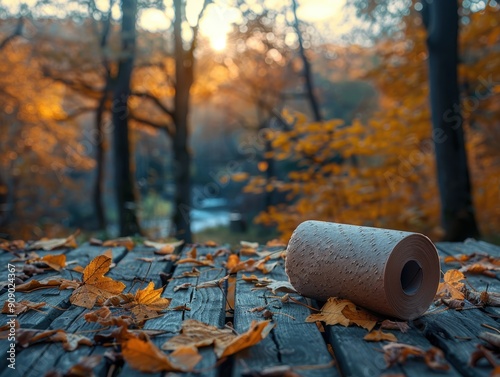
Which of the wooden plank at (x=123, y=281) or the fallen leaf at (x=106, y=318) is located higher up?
the fallen leaf at (x=106, y=318)

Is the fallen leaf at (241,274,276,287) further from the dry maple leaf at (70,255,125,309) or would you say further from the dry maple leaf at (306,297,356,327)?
the dry maple leaf at (70,255,125,309)

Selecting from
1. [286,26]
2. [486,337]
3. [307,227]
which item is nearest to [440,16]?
[307,227]

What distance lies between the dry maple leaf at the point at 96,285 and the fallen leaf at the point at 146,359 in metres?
0.73

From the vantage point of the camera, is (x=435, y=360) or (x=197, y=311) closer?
(x=435, y=360)

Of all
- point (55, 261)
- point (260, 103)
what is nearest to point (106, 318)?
point (55, 261)

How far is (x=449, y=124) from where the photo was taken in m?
6.19

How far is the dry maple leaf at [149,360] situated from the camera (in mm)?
1477

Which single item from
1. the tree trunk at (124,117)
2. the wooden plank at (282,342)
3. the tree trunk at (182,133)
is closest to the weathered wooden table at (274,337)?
the wooden plank at (282,342)

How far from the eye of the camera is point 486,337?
1.73m

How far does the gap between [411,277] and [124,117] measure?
28.2ft

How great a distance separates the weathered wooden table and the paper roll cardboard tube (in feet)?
0.36

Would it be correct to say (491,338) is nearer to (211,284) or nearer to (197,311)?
(197,311)

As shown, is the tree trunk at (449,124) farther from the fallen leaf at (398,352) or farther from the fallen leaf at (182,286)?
the fallen leaf at (398,352)

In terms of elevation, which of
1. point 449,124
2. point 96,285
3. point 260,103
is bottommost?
point 96,285
